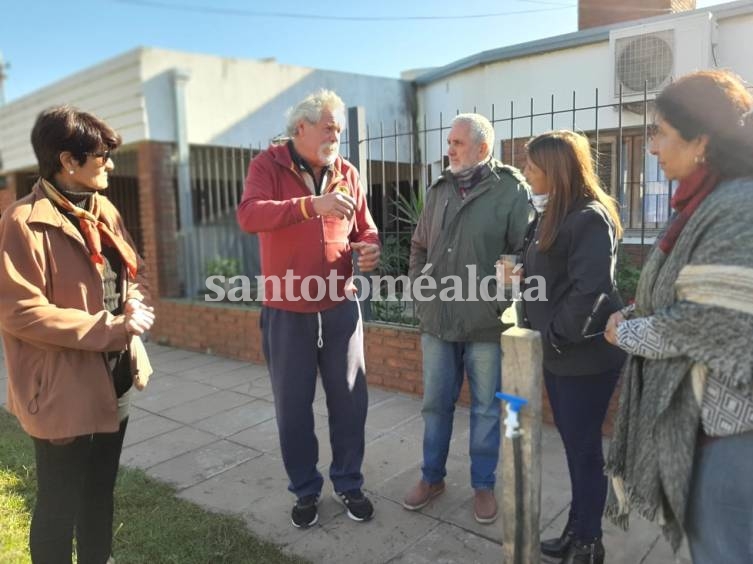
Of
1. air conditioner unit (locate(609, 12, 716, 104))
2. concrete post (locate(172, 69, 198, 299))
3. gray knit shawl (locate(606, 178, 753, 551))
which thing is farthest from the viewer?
concrete post (locate(172, 69, 198, 299))

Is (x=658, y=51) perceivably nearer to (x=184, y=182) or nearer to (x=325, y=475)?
(x=184, y=182)

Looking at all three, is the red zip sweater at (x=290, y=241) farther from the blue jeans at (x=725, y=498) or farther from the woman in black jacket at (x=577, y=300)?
the blue jeans at (x=725, y=498)

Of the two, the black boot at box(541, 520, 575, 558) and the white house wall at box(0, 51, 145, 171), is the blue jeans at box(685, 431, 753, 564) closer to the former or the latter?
the black boot at box(541, 520, 575, 558)

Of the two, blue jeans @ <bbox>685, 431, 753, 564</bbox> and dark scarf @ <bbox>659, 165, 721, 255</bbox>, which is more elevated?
dark scarf @ <bbox>659, 165, 721, 255</bbox>

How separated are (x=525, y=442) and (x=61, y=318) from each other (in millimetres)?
1475

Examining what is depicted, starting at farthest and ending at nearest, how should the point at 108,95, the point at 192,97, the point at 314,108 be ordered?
the point at 192,97 < the point at 108,95 < the point at 314,108

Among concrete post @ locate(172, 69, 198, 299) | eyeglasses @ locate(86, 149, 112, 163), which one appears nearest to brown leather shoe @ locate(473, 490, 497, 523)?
eyeglasses @ locate(86, 149, 112, 163)

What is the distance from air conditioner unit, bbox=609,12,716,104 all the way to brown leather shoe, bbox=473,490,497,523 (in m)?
5.16

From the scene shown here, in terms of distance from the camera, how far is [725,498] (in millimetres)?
1479

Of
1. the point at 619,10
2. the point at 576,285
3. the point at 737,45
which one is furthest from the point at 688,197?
the point at 619,10

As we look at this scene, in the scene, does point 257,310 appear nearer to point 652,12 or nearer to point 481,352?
point 481,352

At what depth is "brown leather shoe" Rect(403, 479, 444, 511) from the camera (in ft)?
9.67

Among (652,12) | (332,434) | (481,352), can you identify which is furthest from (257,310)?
(652,12)

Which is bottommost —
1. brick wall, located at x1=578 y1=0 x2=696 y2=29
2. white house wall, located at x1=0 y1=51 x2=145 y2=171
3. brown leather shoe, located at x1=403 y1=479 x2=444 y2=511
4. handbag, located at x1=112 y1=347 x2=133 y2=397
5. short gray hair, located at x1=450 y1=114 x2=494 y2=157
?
brown leather shoe, located at x1=403 y1=479 x2=444 y2=511
